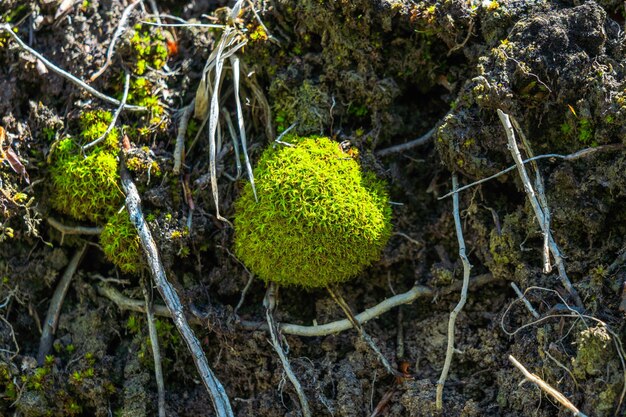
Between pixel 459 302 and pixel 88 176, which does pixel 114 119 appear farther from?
pixel 459 302

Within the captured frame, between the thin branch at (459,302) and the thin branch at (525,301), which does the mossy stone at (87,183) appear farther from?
the thin branch at (525,301)

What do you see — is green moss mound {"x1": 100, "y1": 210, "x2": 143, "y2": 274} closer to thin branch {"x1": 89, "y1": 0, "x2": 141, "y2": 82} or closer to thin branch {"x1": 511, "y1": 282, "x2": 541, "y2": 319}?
thin branch {"x1": 89, "y1": 0, "x2": 141, "y2": 82}

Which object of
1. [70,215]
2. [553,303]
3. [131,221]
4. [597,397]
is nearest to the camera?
[597,397]

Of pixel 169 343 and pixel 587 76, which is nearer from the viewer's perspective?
pixel 587 76

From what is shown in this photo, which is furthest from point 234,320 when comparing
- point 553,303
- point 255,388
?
point 553,303

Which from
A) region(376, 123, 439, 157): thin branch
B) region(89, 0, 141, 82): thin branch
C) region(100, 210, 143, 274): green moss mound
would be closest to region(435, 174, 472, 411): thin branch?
region(376, 123, 439, 157): thin branch

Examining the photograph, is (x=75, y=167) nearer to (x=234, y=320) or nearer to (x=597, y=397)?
(x=234, y=320)
